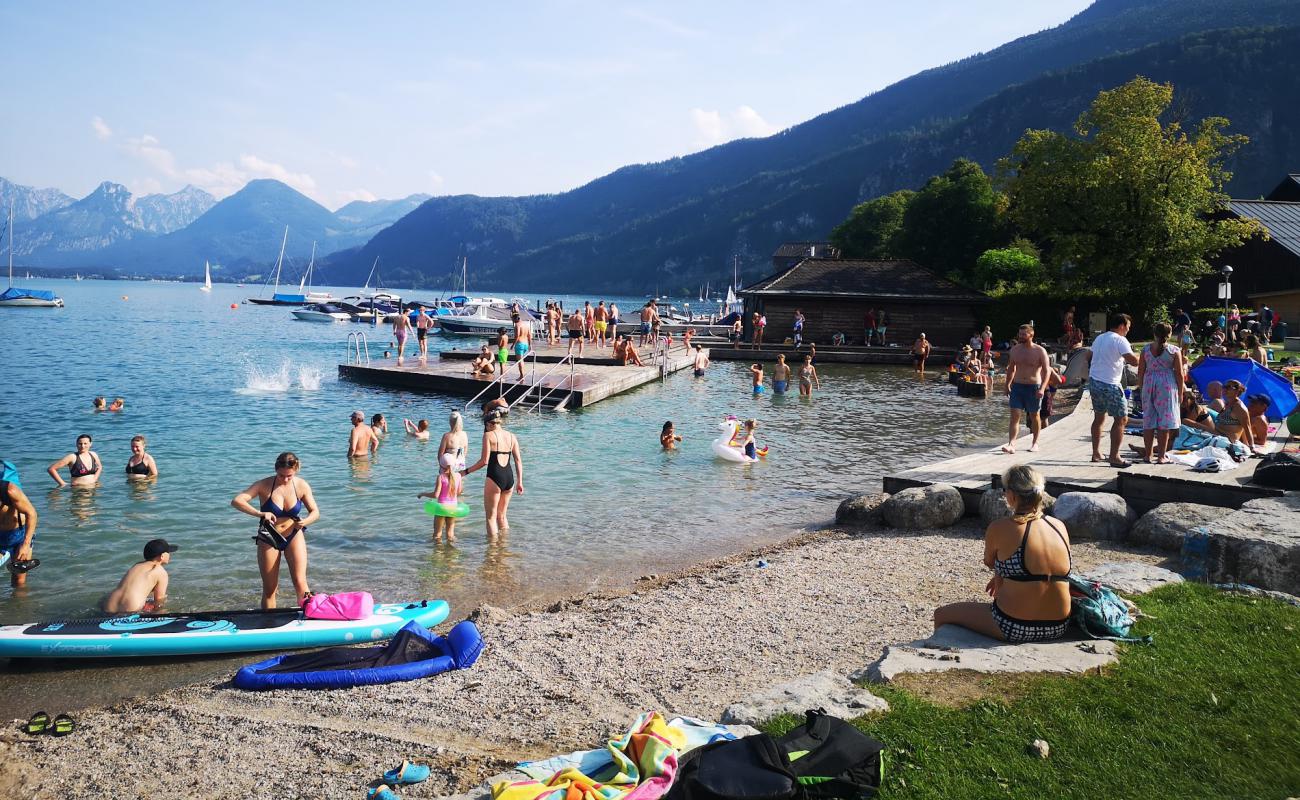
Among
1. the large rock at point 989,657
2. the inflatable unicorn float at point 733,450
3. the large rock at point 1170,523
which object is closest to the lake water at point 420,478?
the inflatable unicorn float at point 733,450

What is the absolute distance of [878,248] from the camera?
213ft

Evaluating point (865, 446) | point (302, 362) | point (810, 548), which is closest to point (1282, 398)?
point (865, 446)

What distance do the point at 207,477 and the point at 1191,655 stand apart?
1441 centimetres

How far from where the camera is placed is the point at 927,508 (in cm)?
1088

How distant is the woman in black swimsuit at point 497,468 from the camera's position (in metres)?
10.4

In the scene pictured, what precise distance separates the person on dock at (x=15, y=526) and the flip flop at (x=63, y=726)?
4.15 metres

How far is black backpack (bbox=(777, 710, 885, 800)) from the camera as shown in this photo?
385 centimetres

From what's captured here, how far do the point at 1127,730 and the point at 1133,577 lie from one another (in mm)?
3096

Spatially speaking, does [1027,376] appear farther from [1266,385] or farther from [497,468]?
[497,468]

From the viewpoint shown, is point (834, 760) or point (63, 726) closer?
point (834, 760)

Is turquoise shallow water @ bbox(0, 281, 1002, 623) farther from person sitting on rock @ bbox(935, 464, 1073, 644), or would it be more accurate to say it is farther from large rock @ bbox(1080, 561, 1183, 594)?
person sitting on rock @ bbox(935, 464, 1073, 644)

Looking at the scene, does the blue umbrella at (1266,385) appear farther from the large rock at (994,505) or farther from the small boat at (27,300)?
the small boat at (27,300)

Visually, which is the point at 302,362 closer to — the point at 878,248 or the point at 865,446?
the point at 865,446

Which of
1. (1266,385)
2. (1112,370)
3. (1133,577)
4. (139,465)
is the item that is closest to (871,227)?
(1266,385)
